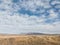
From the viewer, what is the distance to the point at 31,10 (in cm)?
312

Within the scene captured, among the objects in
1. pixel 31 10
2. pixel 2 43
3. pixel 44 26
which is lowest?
pixel 2 43

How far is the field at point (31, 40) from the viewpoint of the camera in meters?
3.07

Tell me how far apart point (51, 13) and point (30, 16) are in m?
0.27

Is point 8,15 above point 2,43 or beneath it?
above

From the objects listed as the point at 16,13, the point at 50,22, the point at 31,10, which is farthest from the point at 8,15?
the point at 50,22

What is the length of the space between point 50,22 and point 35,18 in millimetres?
196

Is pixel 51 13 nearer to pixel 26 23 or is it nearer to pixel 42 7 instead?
pixel 42 7

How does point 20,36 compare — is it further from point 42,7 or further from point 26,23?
point 42,7

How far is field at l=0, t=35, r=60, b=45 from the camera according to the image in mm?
3066

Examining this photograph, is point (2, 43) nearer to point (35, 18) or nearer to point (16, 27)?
point (16, 27)

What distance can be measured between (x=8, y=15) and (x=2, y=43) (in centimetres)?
36

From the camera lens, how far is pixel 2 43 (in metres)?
3.09

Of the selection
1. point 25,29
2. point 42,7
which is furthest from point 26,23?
point 42,7

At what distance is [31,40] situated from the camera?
10.1ft
